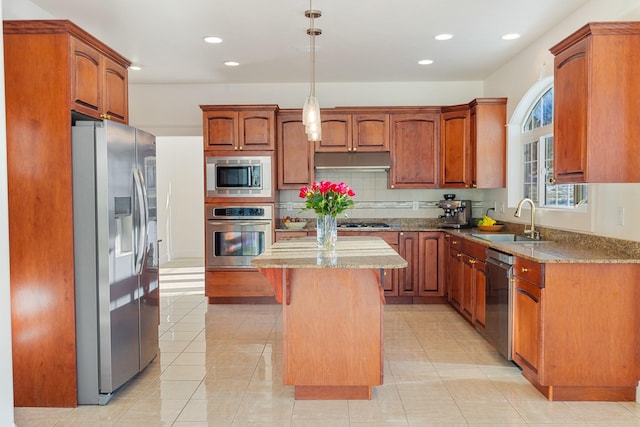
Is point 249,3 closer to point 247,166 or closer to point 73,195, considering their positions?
point 73,195

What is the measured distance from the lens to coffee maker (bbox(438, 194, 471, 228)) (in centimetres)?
608

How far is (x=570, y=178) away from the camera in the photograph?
330 cm

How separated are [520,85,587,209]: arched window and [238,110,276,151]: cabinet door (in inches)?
108

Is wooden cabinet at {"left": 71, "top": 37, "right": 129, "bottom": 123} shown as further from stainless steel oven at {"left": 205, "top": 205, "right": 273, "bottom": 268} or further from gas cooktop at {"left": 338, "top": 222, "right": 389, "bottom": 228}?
gas cooktop at {"left": 338, "top": 222, "right": 389, "bottom": 228}

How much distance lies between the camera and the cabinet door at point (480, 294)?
430cm

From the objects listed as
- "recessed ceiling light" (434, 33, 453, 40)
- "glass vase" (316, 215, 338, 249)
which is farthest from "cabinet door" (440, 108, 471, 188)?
"glass vase" (316, 215, 338, 249)

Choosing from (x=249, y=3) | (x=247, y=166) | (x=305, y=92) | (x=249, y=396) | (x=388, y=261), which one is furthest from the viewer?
(x=305, y=92)

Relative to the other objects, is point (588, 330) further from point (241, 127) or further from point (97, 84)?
point (241, 127)

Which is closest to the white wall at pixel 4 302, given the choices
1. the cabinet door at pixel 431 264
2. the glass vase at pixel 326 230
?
the glass vase at pixel 326 230

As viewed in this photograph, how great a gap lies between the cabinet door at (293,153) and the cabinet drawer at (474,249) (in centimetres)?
202

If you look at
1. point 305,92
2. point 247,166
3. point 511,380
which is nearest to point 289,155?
point 247,166

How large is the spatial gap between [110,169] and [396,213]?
13.4 feet

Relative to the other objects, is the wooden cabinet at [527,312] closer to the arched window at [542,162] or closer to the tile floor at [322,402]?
the tile floor at [322,402]

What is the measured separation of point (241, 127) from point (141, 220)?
269 cm
